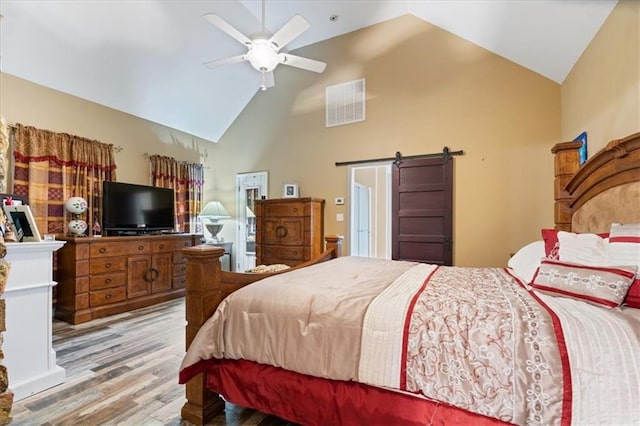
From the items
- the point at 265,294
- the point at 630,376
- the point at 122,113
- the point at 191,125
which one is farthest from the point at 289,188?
the point at 630,376

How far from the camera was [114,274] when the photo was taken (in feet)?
11.9

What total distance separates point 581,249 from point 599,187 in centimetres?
68

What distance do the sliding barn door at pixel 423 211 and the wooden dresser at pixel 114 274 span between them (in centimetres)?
313

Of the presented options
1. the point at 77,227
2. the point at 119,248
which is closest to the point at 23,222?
the point at 77,227

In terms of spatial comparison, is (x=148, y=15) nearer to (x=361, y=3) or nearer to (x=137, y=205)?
(x=137, y=205)

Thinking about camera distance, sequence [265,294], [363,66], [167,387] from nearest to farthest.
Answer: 1. [265,294]
2. [167,387]
3. [363,66]

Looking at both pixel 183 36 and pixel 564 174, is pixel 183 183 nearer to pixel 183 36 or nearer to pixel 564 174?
pixel 183 36

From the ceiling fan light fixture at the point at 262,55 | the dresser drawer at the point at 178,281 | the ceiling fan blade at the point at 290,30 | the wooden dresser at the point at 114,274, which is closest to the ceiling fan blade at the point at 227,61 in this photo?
the ceiling fan light fixture at the point at 262,55

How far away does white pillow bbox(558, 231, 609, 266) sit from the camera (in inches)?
63.9

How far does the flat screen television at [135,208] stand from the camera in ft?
12.6

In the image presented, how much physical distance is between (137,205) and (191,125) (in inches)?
68.8

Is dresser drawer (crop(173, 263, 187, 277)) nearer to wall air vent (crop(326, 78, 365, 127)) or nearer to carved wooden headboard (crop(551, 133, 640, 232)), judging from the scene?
wall air vent (crop(326, 78, 365, 127))

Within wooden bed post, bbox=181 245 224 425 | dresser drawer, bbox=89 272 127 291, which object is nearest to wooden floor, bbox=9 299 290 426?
wooden bed post, bbox=181 245 224 425

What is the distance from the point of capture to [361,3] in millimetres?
4012
